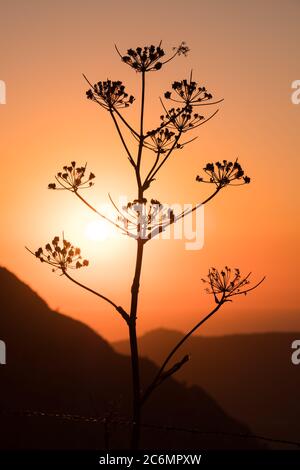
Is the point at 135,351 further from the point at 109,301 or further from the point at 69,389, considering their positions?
the point at 69,389

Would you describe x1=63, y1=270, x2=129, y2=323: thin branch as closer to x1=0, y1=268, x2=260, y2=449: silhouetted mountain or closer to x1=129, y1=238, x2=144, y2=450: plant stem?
x1=129, y1=238, x2=144, y2=450: plant stem

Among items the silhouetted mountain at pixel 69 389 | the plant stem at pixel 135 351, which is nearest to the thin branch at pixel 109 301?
the plant stem at pixel 135 351

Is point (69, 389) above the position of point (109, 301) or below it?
below

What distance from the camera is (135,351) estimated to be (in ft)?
30.4

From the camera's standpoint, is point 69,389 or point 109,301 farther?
point 69,389

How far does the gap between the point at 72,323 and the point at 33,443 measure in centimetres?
3927

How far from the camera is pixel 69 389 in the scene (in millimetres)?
100188

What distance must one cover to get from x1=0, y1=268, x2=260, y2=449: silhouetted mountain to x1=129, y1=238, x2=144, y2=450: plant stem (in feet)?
238

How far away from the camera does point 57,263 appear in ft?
30.7

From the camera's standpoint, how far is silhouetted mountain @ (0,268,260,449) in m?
87.3

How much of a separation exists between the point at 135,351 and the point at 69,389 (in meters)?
93.6

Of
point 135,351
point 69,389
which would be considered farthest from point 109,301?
point 69,389

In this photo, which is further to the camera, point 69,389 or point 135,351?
point 69,389
